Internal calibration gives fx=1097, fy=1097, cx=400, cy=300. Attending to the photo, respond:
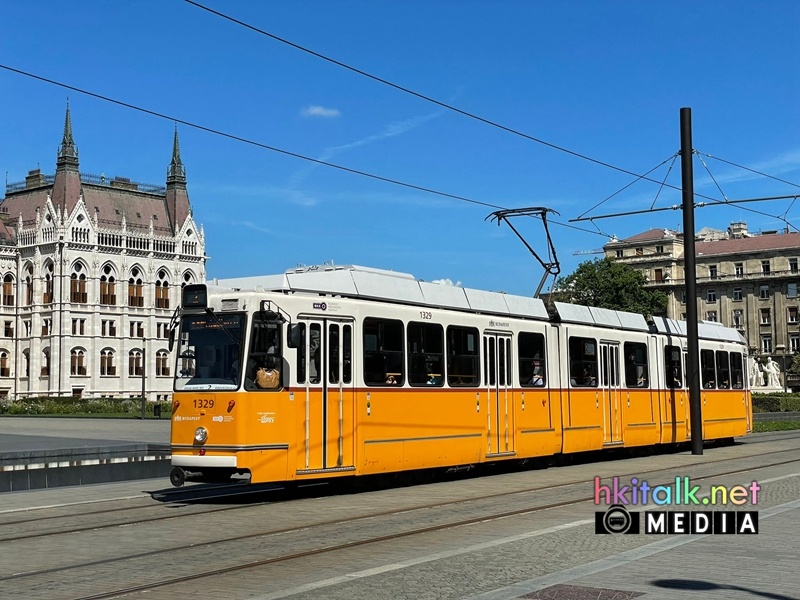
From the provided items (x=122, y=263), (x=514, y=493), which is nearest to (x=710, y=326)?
(x=514, y=493)

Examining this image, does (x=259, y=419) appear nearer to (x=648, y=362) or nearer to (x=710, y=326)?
(x=648, y=362)

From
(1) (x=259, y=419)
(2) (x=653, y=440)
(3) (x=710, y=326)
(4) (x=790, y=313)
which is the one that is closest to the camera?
(1) (x=259, y=419)

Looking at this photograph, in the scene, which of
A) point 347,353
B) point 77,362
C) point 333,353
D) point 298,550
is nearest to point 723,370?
point 347,353

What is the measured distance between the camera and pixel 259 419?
15398mm

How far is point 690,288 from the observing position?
2659 centimetres

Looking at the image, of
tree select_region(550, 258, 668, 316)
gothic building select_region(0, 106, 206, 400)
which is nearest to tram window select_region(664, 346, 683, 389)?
tree select_region(550, 258, 668, 316)

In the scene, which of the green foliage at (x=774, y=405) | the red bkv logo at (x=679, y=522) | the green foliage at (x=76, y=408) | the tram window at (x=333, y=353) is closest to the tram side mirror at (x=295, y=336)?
the tram window at (x=333, y=353)

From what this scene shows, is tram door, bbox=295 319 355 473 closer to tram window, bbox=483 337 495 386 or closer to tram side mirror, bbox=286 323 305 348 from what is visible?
tram side mirror, bbox=286 323 305 348

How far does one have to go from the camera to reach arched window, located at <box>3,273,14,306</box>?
11219 centimetres

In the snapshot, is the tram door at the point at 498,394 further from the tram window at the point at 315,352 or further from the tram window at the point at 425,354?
the tram window at the point at 315,352

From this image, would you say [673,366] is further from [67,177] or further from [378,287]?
[67,177]

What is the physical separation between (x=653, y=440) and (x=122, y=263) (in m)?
92.7

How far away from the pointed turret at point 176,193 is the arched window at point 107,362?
1607 centimetres

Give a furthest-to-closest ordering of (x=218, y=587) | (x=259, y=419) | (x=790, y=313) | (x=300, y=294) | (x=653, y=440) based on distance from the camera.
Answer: (x=790, y=313), (x=653, y=440), (x=300, y=294), (x=259, y=419), (x=218, y=587)
